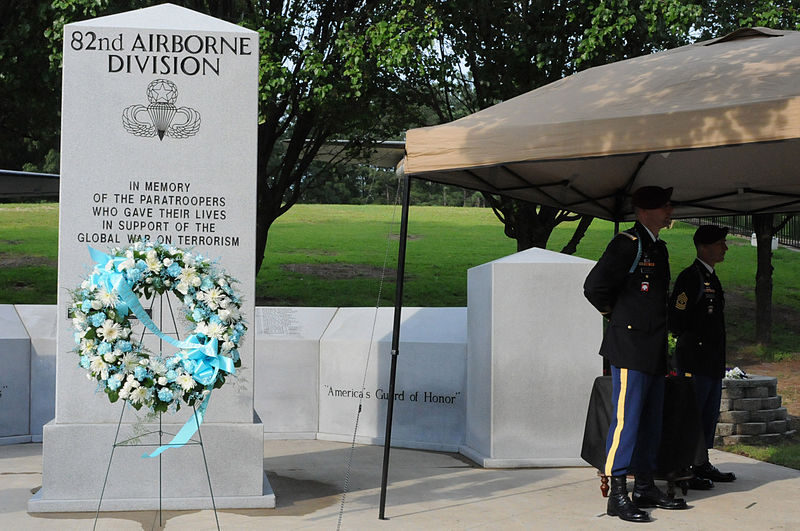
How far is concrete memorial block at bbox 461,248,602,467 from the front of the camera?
7.31 m

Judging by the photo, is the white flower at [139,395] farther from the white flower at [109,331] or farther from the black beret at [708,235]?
→ the black beret at [708,235]

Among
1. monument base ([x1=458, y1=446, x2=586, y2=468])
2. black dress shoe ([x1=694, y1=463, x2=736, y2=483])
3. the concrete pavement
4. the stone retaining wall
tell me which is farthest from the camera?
the stone retaining wall

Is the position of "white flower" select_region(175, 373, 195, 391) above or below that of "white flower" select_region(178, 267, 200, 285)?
below

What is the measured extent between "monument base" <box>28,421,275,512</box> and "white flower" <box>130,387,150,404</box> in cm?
168

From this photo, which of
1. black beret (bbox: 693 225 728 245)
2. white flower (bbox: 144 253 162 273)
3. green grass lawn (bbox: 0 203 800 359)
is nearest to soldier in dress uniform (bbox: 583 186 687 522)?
black beret (bbox: 693 225 728 245)

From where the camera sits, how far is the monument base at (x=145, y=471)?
577 cm

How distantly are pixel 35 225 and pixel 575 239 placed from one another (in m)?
24.8

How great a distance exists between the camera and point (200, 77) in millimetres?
6039

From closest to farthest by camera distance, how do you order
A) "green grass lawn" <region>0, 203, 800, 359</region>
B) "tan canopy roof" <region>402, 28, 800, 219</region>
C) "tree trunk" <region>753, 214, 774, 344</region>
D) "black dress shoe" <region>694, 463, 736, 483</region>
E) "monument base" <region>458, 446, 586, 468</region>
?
"tan canopy roof" <region>402, 28, 800, 219</region>, "black dress shoe" <region>694, 463, 736, 483</region>, "monument base" <region>458, 446, 586, 468</region>, "tree trunk" <region>753, 214, 774, 344</region>, "green grass lawn" <region>0, 203, 800, 359</region>

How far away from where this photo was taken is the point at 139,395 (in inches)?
163

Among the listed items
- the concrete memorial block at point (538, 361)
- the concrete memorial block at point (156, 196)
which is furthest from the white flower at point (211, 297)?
the concrete memorial block at point (538, 361)

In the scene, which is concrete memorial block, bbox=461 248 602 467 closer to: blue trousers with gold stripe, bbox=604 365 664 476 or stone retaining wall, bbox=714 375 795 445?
blue trousers with gold stripe, bbox=604 365 664 476

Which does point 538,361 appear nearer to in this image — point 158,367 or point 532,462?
point 532,462

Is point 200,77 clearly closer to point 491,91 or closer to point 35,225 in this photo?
point 491,91
